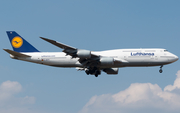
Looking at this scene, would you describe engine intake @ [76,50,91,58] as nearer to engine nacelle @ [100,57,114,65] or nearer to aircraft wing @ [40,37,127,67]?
aircraft wing @ [40,37,127,67]

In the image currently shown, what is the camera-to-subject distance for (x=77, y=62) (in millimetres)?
45906

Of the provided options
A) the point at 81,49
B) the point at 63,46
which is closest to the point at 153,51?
the point at 81,49

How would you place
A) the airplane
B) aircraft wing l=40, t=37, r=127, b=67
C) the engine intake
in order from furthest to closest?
the airplane → the engine intake → aircraft wing l=40, t=37, r=127, b=67

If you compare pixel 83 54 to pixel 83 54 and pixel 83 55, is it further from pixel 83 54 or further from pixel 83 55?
pixel 83 55

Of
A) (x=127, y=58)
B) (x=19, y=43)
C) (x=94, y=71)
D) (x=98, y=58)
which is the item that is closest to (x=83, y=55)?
(x=98, y=58)

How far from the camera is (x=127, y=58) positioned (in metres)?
44.3

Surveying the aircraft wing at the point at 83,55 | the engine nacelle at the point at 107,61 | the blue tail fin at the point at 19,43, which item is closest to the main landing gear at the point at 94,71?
the aircraft wing at the point at 83,55

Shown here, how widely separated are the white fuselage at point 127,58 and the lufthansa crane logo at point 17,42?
5372 mm

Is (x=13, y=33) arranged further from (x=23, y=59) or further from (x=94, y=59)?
(x=94, y=59)

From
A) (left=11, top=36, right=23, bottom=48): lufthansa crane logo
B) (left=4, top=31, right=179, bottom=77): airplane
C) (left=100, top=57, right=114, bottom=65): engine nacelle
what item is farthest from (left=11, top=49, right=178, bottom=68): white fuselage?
(left=11, top=36, right=23, bottom=48): lufthansa crane logo

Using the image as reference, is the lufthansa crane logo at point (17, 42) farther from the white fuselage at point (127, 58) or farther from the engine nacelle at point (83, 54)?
the engine nacelle at point (83, 54)

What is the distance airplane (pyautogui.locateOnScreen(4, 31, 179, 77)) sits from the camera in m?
42.7

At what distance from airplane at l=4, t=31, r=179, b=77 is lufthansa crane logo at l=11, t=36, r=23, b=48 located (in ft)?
7.35

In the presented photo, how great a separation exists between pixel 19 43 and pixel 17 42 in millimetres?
426
